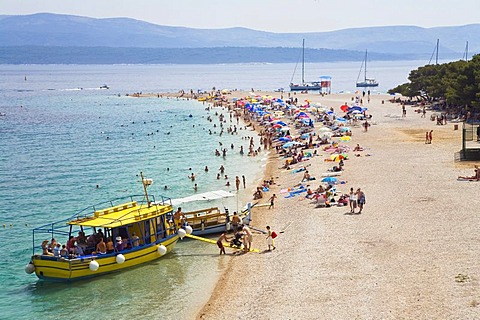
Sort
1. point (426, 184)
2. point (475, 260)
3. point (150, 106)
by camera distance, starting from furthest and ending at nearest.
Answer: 1. point (150, 106)
2. point (426, 184)
3. point (475, 260)

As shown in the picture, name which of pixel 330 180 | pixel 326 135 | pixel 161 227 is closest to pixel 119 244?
pixel 161 227

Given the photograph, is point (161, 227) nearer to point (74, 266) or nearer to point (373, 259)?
point (74, 266)

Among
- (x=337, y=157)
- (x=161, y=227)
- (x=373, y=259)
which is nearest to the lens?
(x=373, y=259)

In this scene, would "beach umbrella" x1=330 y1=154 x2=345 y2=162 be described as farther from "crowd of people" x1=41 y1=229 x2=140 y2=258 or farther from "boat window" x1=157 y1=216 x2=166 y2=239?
"crowd of people" x1=41 y1=229 x2=140 y2=258

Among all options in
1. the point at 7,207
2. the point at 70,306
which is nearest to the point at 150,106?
the point at 7,207

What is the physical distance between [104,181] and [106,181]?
13cm

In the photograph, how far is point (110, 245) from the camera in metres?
22.8

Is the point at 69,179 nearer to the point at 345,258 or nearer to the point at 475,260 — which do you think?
the point at 345,258

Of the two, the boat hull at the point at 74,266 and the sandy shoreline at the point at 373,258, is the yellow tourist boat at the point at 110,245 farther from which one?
the sandy shoreline at the point at 373,258

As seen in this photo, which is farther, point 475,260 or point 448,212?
point 448,212

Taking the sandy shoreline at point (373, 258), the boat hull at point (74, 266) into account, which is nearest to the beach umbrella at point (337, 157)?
the sandy shoreline at point (373, 258)

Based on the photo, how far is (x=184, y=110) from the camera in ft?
309

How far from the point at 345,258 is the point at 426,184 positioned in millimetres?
11089

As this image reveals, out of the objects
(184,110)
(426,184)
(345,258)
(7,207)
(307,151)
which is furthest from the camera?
(184,110)
